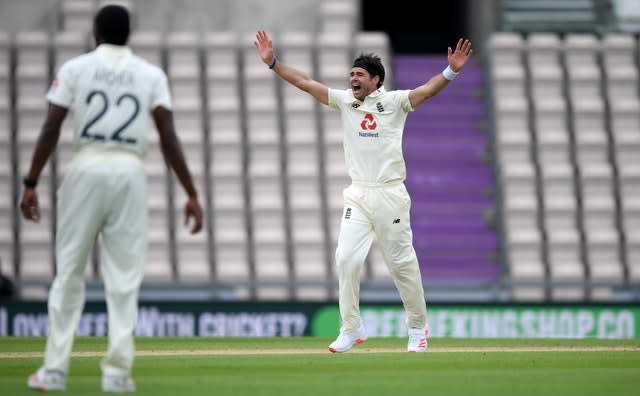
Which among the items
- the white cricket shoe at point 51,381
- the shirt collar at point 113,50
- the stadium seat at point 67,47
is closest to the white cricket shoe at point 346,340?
the white cricket shoe at point 51,381

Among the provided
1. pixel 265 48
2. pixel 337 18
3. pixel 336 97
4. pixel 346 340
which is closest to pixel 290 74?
pixel 265 48

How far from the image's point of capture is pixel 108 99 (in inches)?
211

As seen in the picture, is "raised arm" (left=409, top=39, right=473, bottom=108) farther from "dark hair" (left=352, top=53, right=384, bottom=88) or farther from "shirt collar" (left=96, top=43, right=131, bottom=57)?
"shirt collar" (left=96, top=43, right=131, bottom=57)

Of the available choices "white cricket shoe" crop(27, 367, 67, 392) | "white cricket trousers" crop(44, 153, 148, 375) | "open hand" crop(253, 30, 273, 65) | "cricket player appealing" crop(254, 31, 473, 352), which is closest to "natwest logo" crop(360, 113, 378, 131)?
"cricket player appealing" crop(254, 31, 473, 352)

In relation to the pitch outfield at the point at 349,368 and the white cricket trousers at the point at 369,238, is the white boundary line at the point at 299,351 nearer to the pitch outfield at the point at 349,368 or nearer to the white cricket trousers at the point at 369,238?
the pitch outfield at the point at 349,368

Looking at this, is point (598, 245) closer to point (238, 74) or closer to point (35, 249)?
point (238, 74)

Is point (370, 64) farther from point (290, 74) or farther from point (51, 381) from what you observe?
point (51, 381)

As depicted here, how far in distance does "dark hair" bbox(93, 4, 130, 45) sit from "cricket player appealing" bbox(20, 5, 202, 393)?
3cm

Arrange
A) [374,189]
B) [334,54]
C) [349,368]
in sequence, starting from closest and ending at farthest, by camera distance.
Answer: [349,368]
[374,189]
[334,54]

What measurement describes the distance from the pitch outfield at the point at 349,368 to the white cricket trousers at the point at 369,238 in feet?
1.36

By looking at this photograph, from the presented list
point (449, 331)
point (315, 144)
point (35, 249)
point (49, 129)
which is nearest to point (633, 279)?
point (449, 331)

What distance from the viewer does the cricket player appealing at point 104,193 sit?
5.26 metres

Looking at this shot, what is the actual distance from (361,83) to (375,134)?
1.14ft

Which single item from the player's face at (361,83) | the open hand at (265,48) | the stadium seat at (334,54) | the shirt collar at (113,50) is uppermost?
the stadium seat at (334,54)
